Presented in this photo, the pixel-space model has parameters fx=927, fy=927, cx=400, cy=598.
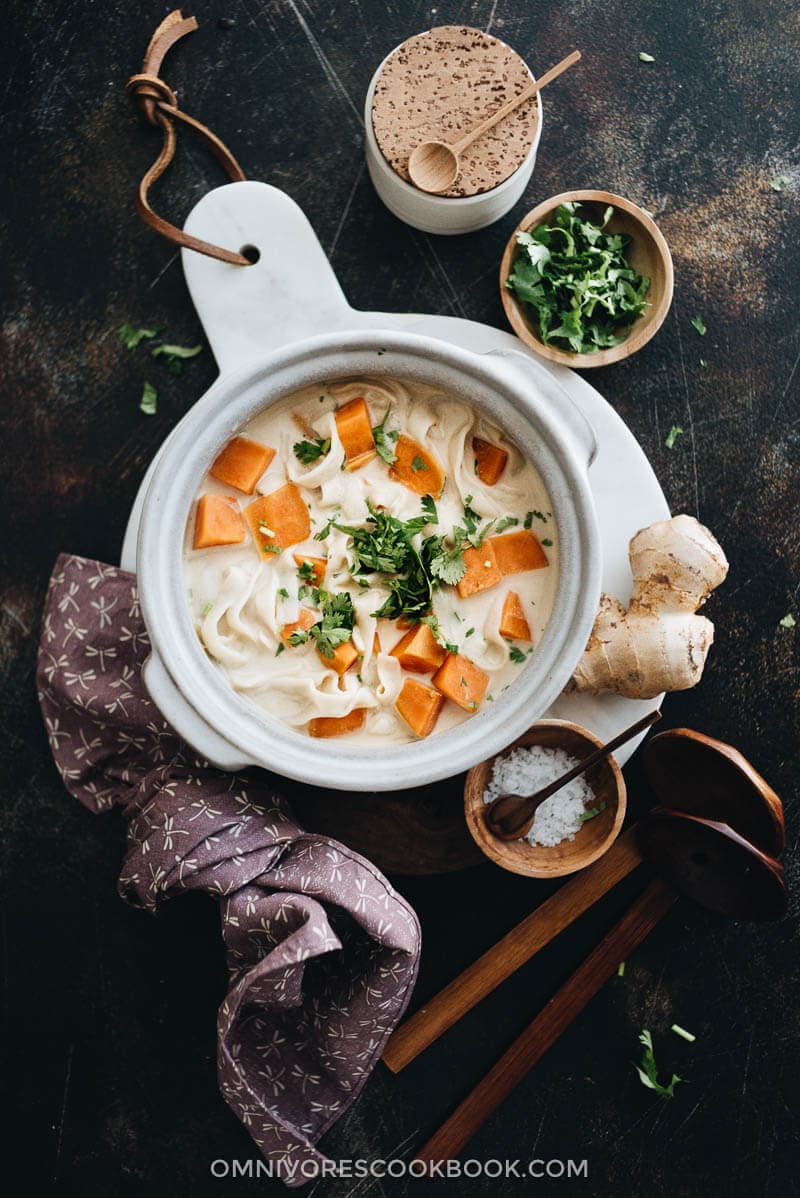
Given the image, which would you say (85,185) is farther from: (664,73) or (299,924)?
(299,924)

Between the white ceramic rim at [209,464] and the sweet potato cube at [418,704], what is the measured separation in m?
0.06

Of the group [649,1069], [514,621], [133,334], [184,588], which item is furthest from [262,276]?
[649,1069]

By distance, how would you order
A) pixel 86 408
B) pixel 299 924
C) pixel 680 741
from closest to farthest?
1. pixel 299 924
2. pixel 680 741
3. pixel 86 408

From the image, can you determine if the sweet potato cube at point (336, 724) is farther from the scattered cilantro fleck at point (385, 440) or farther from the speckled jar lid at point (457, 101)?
the speckled jar lid at point (457, 101)

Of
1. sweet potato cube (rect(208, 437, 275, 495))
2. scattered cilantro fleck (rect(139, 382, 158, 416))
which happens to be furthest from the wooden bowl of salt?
scattered cilantro fleck (rect(139, 382, 158, 416))

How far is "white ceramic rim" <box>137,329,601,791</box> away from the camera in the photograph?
2.72m

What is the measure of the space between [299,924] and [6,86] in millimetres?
3110

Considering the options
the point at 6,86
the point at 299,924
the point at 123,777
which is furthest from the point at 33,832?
the point at 6,86

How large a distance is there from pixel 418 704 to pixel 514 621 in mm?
393

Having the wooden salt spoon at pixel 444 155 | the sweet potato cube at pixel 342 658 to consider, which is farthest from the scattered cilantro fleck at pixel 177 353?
the sweet potato cube at pixel 342 658

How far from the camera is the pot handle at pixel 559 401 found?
114 inches

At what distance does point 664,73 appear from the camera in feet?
11.2

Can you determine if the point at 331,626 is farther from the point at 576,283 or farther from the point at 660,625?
the point at 576,283

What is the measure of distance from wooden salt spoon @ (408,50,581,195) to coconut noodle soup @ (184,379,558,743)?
689 millimetres
